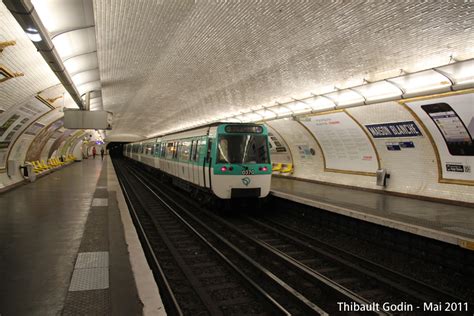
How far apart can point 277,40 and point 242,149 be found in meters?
3.58

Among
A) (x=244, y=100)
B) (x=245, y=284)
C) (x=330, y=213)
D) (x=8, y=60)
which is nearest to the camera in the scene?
(x=245, y=284)

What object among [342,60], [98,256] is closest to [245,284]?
[98,256]

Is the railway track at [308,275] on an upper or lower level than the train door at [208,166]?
lower

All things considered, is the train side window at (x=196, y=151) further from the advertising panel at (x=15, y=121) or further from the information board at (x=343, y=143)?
the advertising panel at (x=15, y=121)

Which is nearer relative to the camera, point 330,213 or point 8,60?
point 8,60

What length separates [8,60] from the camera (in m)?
6.20

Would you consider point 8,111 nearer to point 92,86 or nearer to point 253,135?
point 92,86

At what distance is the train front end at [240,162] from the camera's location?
8828 millimetres

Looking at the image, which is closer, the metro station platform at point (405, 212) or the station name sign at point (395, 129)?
the metro station platform at point (405, 212)

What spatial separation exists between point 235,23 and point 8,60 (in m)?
4.18

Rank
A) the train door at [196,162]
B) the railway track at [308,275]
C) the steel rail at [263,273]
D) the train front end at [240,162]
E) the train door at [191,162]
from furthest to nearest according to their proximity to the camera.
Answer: the train door at [191,162] < the train door at [196,162] < the train front end at [240,162] < the railway track at [308,275] < the steel rail at [263,273]

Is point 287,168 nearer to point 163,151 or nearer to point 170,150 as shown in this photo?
point 170,150

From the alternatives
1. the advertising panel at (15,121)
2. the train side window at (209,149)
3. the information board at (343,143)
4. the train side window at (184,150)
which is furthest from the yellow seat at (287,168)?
the advertising panel at (15,121)

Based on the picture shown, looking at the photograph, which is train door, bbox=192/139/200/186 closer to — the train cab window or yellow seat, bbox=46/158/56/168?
the train cab window
